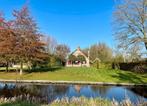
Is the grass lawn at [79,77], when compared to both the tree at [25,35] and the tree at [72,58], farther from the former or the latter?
the tree at [72,58]

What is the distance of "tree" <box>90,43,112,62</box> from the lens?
70.9 meters

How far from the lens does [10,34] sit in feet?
98.2

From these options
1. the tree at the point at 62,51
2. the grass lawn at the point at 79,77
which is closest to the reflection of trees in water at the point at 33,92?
the grass lawn at the point at 79,77

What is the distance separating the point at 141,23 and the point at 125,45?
3730 millimetres

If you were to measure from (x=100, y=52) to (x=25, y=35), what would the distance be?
46.8 m

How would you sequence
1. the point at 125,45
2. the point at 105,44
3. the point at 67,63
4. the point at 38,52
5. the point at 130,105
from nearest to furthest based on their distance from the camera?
the point at 130,105 < the point at 125,45 < the point at 38,52 < the point at 67,63 < the point at 105,44

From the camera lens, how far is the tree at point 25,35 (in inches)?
1172

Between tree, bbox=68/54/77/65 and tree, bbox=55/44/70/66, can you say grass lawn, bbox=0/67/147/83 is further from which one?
tree, bbox=55/44/70/66

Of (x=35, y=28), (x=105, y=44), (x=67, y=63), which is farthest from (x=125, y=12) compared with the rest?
(x=105, y=44)

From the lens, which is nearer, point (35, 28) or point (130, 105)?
point (130, 105)

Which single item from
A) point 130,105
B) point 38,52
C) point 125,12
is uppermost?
point 125,12

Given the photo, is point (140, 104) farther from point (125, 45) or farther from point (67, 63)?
point (67, 63)

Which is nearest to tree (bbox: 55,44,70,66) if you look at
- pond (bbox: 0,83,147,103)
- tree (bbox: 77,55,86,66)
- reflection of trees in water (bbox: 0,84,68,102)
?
tree (bbox: 77,55,86,66)

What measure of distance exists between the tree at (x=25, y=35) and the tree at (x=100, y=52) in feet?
135
